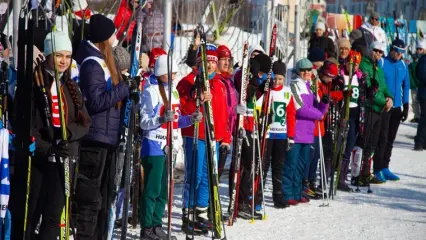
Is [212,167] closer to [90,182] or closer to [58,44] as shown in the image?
[90,182]

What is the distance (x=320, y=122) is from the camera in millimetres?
9930

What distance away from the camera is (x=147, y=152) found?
706 centimetres

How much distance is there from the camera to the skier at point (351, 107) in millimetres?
10438

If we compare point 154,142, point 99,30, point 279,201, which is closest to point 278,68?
point 279,201

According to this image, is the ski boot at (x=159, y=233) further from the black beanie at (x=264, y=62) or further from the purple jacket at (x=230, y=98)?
the black beanie at (x=264, y=62)

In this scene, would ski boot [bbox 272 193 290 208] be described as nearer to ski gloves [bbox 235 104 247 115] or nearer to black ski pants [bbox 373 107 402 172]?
ski gloves [bbox 235 104 247 115]

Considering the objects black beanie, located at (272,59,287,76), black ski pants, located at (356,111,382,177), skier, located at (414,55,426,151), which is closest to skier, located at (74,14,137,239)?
black beanie, located at (272,59,287,76)

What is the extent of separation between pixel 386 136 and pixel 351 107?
5.07 feet

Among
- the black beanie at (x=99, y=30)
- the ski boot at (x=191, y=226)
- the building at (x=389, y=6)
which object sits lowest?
the ski boot at (x=191, y=226)

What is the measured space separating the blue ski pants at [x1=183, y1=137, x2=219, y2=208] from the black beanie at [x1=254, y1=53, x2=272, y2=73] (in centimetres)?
131

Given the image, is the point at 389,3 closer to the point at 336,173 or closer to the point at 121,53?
the point at 336,173

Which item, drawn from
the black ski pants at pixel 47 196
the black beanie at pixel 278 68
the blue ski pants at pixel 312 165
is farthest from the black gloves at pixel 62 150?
the blue ski pants at pixel 312 165

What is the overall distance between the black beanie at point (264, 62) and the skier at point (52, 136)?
3.25 meters

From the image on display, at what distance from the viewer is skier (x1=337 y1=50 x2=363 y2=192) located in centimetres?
1044
